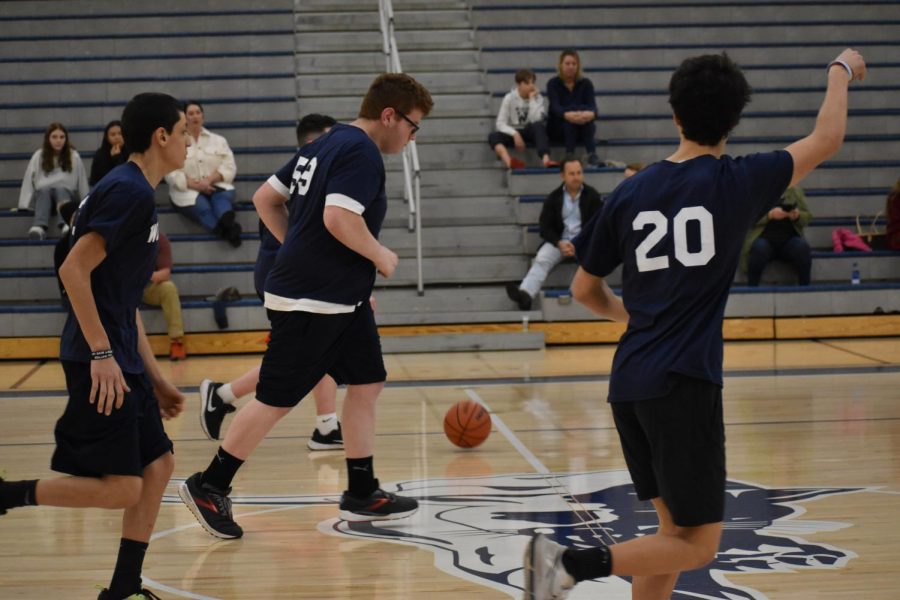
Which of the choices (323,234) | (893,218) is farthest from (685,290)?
(893,218)

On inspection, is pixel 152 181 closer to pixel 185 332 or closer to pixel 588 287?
pixel 588 287

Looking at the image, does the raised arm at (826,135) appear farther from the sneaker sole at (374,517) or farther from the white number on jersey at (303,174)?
the sneaker sole at (374,517)

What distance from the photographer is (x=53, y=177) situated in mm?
10703

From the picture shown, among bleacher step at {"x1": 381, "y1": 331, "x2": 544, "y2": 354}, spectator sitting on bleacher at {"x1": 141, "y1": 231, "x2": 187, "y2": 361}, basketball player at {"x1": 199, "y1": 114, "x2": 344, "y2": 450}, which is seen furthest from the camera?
bleacher step at {"x1": 381, "y1": 331, "x2": 544, "y2": 354}

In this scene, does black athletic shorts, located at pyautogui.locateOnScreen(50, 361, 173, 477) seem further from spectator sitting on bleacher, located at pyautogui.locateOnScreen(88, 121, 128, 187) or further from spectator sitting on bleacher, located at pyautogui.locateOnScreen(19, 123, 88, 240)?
spectator sitting on bleacher, located at pyautogui.locateOnScreen(19, 123, 88, 240)

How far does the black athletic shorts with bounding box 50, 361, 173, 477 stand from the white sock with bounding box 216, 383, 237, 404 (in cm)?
246

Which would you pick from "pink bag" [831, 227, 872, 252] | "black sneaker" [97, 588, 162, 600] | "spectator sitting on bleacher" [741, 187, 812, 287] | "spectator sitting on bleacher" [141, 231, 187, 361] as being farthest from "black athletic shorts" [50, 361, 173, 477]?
"pink bag" [831, 227, 872, 252]

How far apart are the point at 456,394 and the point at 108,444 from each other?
4.51 m

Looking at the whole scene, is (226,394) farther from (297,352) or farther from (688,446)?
(688,446)

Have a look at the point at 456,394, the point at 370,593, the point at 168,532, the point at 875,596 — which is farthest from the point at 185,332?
the point at 875,596

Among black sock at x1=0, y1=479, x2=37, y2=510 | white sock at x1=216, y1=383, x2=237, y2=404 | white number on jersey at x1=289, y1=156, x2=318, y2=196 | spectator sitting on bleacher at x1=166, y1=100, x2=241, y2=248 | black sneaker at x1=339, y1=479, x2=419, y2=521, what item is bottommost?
black sneaker at x1=339, y1=479, x2=419, y2=521

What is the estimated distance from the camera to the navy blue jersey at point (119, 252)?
321 centimetres

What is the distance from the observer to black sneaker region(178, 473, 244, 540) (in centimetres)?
435

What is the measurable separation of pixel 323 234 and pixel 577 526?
1425 mm
